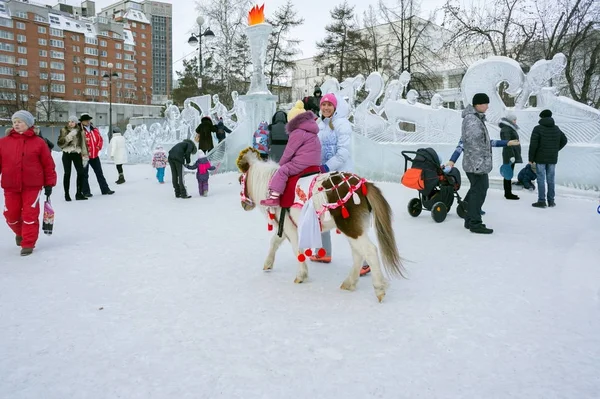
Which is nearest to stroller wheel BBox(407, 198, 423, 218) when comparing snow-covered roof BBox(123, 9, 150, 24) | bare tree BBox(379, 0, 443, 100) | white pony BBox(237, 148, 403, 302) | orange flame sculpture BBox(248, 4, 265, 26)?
white pony BBox(237, 148, 403, 302)

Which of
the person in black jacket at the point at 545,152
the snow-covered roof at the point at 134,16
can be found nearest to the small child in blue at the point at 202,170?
the person in black jacket at the point at 545,152

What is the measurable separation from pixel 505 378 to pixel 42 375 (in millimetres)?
2648

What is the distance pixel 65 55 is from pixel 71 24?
6.43 m

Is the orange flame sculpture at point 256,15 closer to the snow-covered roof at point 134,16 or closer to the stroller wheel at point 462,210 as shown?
the stroller wheel at point 462,210

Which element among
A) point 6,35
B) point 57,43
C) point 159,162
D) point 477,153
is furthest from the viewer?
point 57,43

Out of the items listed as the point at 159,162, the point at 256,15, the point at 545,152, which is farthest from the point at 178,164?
the point at 545,152

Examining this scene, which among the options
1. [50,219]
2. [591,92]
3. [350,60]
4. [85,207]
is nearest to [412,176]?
[50,219]

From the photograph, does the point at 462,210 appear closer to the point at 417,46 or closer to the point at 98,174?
the point at 98,174

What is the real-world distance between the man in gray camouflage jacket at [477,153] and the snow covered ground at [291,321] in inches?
13.2

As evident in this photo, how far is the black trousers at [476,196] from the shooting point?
608 cm

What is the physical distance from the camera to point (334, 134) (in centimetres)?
436

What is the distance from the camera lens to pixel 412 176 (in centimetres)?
683

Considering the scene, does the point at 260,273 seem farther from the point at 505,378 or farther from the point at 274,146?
the point at 274,146

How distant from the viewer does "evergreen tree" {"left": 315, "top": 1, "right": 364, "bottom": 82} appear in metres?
31.1
